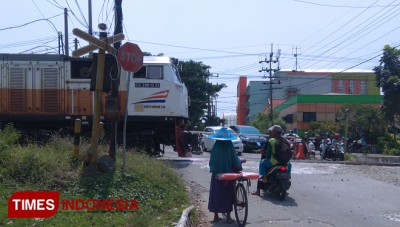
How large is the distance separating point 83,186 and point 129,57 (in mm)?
2554

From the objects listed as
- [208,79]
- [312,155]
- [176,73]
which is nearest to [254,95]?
[208,79]

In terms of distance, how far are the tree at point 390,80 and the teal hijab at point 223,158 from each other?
27992 millimetres

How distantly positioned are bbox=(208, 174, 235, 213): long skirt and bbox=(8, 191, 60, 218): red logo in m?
2.68

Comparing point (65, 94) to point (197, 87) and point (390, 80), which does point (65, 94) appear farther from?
point (197, 87)

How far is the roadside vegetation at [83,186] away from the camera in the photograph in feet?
24.2

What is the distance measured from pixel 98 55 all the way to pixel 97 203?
3297 millimetres

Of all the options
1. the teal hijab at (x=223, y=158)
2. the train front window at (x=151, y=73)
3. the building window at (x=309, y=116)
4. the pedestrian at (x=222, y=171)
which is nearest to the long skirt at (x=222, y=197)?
the pedestrian at (x=222, y=171)

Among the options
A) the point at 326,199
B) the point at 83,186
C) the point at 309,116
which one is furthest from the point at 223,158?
the point at 309,116

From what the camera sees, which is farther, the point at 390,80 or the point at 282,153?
the point at 390,80

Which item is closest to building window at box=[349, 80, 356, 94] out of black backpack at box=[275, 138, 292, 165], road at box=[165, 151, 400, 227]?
road at box=[165, 151, 400, 227]

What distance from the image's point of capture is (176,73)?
62.9ft

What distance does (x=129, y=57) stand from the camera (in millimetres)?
9484

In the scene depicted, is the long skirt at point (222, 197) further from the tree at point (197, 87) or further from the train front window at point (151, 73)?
the tree at point (197, 87)

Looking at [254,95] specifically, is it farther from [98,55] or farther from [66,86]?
[98,55]
